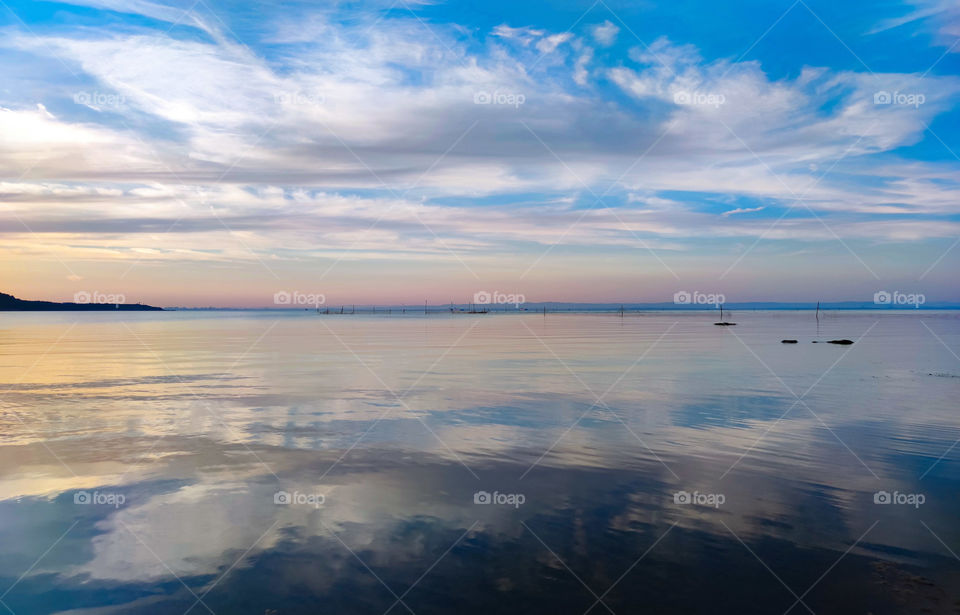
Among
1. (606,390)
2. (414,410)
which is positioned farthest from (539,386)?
(414,410)

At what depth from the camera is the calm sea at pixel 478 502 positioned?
8.38 meters

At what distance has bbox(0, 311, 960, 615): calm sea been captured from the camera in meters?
8.38

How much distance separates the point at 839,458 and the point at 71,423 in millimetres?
22000

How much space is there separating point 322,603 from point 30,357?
45651 millimetres

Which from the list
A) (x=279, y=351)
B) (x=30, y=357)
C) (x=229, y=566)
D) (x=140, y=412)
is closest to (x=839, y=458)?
(x=229, y=566)

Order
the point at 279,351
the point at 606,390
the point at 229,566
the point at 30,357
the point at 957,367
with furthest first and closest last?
1. the point at 279,351
2. the point at 30,357
3. the point at 957,367
4. the point at 606,390
5. the point at 229,566

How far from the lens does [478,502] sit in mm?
11914

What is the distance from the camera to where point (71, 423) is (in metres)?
19.2

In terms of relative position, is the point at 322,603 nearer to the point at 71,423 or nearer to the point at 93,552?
the point at 93,552

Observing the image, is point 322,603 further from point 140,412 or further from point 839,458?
point 140,412

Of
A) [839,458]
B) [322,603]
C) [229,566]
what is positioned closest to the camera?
[322,603]

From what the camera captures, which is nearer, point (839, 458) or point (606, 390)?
point (839, 458)

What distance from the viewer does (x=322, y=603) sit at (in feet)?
26.6

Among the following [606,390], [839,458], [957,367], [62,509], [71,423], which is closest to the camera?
[62,509]
